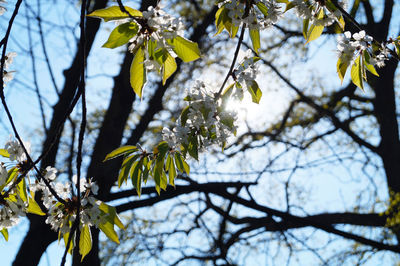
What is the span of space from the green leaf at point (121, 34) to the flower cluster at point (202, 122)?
24 centimetres

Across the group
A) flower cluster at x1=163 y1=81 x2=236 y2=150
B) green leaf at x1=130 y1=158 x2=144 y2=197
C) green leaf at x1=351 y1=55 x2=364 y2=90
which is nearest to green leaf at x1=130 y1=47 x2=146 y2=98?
flower cluster at x1=163 y1=81 x2=236 y2=150

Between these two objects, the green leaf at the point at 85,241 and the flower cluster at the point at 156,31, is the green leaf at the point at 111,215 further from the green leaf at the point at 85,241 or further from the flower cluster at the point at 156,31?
the flower cluster at the point at 156,31

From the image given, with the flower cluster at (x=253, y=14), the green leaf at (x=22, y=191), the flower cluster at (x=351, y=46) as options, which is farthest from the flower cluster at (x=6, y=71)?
the flower cluster at (x=351, y=46)

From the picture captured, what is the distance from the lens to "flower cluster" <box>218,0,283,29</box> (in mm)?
956

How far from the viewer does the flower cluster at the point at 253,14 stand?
3.14 ft

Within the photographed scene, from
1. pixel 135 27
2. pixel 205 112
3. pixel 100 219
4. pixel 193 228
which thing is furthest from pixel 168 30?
pixel 193 228

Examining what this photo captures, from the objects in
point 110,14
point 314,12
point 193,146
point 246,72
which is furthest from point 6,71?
point 314,12

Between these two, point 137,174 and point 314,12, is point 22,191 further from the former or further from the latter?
point 314,12

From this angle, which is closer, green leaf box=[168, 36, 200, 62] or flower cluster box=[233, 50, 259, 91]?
green leaf box=[168, 36, 200, 62]

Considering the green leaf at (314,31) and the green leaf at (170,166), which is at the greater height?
the green leaf at (314,31)

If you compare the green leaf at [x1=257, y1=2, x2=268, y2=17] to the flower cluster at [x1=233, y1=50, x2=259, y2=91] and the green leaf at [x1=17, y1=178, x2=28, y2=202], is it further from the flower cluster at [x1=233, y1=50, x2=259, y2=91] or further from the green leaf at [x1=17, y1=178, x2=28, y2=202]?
the green leaf at [x1=17, y1=178, x2=28, y2=202]

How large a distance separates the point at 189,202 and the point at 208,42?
187cm

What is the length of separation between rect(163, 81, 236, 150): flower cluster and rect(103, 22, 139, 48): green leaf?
0.78 feet

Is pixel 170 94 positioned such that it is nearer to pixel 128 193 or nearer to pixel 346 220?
pixel 128 193
